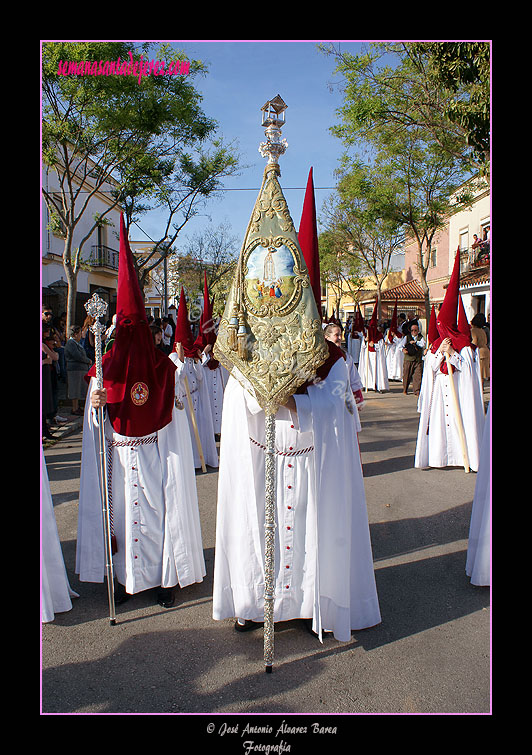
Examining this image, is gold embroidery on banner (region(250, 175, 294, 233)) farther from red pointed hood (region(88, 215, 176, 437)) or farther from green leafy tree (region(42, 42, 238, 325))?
green leafy tree (region(42, 42, 238, 325))

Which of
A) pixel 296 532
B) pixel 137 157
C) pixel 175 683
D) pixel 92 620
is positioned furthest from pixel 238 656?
pixel 137 157

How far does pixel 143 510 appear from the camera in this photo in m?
3.93

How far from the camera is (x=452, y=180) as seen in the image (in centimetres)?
1931

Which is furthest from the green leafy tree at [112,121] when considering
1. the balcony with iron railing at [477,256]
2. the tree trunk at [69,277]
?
the balcony with iron railing at [477,256]

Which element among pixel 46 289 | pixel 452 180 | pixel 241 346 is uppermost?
pixel 452 180

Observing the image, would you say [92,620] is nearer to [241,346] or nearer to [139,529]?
[139,529]

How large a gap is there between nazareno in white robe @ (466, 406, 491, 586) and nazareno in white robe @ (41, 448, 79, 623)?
3.04 meters

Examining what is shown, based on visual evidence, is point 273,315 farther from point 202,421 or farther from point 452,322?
point 202,421

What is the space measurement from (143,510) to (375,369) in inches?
529

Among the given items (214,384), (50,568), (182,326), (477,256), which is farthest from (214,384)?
(477,256)

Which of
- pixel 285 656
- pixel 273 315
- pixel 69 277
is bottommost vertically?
pixel 285 656

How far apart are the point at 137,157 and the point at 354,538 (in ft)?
42.1

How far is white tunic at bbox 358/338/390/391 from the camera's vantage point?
644 inches

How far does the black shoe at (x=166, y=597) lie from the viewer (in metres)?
3.88
